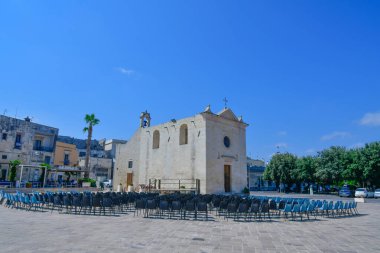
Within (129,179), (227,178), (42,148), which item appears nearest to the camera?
(227,178)

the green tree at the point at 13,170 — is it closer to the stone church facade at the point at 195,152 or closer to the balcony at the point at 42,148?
the balcony at the point at 42,148

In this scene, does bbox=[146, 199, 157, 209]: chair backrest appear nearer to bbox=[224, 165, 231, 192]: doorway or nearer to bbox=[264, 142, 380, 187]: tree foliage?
bbox=[224, 165, 231, 192]: doorway

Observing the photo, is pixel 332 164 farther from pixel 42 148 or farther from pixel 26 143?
pixel 26 143

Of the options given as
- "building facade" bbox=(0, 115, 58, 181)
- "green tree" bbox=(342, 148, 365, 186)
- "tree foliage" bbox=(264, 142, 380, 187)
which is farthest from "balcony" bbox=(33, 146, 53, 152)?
"green tree" bbox=(342, 148, 365, 186)

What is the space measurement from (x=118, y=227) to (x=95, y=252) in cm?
317

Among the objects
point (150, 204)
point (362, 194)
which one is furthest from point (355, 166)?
point (150, 204)

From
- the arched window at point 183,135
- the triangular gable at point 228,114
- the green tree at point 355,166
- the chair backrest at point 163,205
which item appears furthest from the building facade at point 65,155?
the green tree at point 355,166

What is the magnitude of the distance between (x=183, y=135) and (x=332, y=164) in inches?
874

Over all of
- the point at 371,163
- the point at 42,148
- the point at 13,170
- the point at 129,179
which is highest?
the point at 42,148

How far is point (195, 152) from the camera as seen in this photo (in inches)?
1006

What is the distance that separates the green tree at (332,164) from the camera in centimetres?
3525

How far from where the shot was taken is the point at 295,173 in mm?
42531

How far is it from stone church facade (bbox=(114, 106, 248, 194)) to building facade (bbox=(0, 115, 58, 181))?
1364 centimetres

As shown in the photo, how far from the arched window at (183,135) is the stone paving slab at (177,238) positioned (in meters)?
18.5
